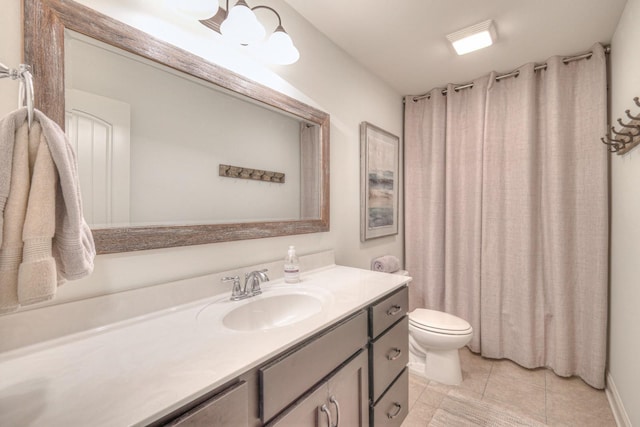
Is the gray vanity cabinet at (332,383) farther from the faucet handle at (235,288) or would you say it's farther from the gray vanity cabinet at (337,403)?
the faucet handle at (235,288)

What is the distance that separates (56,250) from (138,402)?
0.33m

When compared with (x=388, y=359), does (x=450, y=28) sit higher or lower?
higher

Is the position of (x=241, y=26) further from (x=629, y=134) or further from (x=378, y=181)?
(x=629, y=134)

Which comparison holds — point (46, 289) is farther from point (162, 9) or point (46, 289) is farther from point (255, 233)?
point (162, 9)

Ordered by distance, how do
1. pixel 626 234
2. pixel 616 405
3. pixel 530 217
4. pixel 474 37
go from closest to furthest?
pixel 626 234
pixel 616 405
pixel 474 37
pixel 530 217

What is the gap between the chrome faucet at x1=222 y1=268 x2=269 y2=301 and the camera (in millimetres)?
1142

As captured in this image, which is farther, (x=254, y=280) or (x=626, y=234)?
(x=626, y=234)

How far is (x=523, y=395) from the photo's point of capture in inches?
69.7

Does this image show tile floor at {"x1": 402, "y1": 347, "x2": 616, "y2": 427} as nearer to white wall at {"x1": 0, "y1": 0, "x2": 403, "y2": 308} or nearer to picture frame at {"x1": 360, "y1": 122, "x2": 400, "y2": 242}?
white wall at {"x1": 0, "y1": 0, "x2": 403, "y2": 308}

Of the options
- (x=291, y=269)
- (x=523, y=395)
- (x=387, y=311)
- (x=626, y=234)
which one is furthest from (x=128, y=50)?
(x=523, y=395)

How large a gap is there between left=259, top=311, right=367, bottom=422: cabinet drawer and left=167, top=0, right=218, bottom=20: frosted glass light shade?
120 cm

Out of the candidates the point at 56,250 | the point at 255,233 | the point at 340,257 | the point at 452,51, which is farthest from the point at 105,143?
the point at 452,51

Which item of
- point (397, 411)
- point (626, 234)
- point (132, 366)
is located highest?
point (626, 234)

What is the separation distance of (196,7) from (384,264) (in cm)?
184
